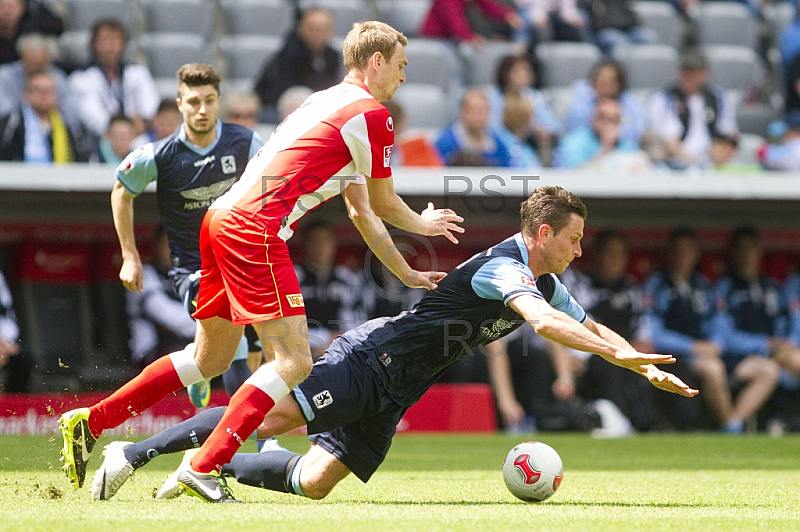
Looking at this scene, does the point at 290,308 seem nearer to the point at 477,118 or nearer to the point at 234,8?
the point at 477,118

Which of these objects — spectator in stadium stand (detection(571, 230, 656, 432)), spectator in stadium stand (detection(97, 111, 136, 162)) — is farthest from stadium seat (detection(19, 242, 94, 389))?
spectator in stadium stand (detection(571, 230, 656, 432))

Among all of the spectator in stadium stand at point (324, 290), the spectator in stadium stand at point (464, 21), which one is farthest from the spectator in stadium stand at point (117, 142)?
the spectator in stadium stand at point (464, 21)

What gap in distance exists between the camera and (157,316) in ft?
31.2

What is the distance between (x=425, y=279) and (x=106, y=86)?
20.9 ft

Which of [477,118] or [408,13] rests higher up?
[408,13]

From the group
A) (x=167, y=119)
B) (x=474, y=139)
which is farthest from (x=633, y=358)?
(x=474, y=139)

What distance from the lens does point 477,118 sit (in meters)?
10.3

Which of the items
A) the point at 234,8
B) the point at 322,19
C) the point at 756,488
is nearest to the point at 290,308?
the point at 756,488

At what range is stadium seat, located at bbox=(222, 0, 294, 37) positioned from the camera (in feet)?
40.9

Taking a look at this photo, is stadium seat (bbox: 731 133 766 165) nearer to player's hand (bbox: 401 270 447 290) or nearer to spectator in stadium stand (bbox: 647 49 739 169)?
spectator in stadium stand (bbox: 647 49 739 169)

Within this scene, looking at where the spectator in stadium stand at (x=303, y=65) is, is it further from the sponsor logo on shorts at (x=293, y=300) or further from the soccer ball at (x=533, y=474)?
the sponsor logo on shorts at (x=293, y=300)

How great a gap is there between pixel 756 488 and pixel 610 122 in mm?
5835

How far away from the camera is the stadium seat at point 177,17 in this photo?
1216cm

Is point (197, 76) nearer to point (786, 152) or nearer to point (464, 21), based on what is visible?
point (464, 21)
